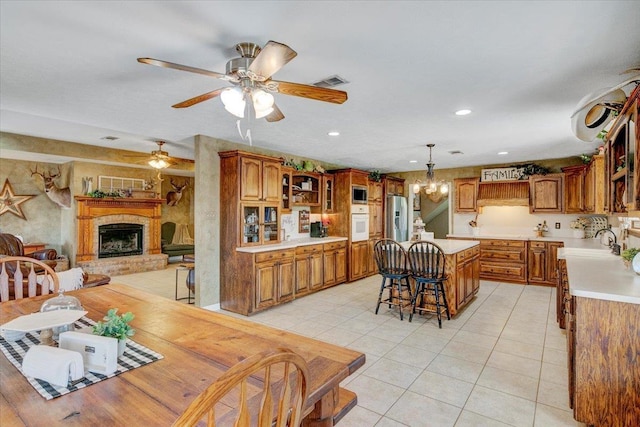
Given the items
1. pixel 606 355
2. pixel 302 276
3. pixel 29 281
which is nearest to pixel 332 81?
pixel 606 355

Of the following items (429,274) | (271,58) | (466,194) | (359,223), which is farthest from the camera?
(466,194)

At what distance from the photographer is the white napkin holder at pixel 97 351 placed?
3.87 feet

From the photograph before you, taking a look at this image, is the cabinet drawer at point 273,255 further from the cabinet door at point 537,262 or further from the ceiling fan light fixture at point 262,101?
the cabinet door at point 537,262

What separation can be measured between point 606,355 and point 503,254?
4606mm

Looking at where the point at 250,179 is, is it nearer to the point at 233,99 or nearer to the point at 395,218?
the point at 233,99

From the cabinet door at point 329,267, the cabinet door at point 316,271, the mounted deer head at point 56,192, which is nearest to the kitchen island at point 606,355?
the cabinet door at point 316,271

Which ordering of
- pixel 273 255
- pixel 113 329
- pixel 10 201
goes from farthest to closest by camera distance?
pixel 10 201 < pixel 273 255 < pixel 113 329

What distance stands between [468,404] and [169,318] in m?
2.12

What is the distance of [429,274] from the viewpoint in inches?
158

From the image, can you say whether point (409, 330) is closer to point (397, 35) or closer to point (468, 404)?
point (468, 404)

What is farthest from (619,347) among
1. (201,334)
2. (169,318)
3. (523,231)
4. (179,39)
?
(523,231)

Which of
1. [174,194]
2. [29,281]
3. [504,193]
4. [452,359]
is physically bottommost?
[452,359]

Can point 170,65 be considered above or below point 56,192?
above

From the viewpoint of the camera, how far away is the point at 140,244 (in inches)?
316
